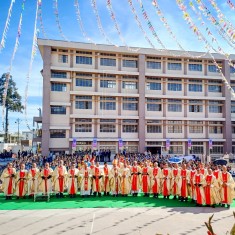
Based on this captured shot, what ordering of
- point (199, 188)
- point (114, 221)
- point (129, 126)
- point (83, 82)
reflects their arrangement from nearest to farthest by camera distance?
point (114, 221) < point (199, 188) < point (83, 82) < point (129, 126)

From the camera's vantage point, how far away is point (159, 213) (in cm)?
1032

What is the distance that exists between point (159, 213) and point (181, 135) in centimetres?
2907

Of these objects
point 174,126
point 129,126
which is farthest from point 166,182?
point 174,126

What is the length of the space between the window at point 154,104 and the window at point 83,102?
25.7ft

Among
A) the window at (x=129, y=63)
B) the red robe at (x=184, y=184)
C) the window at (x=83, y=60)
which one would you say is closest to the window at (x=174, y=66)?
the window at (x=129, y=63)

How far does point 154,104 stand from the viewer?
125 feet

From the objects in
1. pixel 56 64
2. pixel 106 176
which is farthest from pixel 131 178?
pixel 56 64

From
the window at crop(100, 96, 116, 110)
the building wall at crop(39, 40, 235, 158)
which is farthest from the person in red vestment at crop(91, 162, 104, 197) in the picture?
the window at crop(100, 96, 116, 110)

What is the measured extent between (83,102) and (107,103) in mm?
3098

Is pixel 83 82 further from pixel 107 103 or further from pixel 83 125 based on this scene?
pixel 83 125

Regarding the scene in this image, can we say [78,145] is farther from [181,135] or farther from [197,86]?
[197,86]

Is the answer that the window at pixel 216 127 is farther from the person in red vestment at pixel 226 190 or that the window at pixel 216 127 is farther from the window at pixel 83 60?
the person in red vestment at pixel 226 190

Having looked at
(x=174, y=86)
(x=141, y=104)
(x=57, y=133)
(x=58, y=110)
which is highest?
(x=174, y=86)

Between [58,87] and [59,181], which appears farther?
[58,87]
